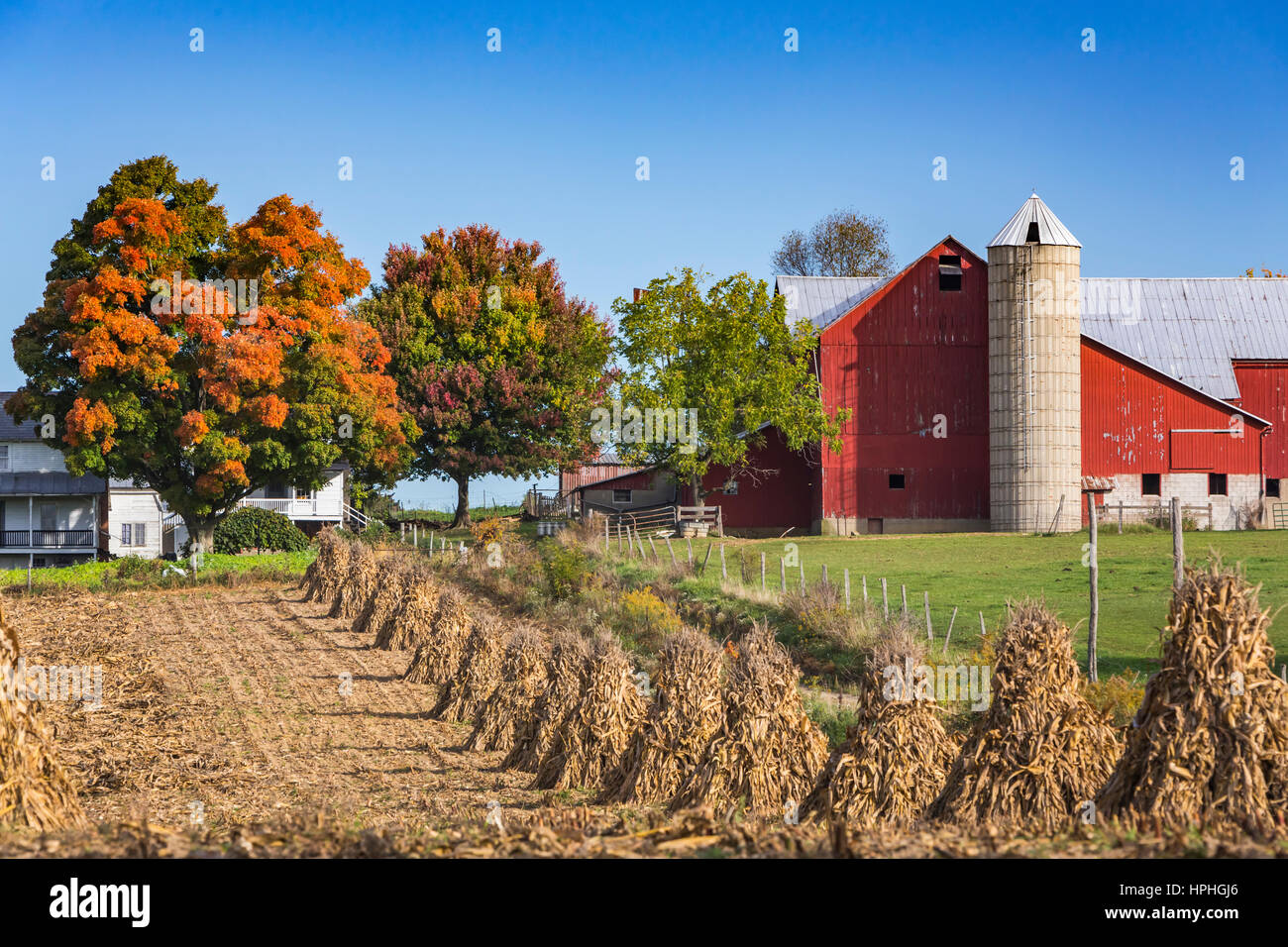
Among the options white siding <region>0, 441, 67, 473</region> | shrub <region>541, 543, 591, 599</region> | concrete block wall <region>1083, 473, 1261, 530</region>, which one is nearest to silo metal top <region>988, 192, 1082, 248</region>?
concrete block wall <region>1083, 473, 1261, 530</region>

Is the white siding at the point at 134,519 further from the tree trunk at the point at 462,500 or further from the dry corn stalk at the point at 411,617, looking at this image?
the dry corn stalk at the point at 411,617

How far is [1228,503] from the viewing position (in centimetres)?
4697

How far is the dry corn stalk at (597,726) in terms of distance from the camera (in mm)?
14406

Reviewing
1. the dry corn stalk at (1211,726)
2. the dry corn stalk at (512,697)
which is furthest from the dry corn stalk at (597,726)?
the dry corn stalk at (1211,726)

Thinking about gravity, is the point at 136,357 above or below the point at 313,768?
above

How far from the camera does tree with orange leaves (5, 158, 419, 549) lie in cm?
3828

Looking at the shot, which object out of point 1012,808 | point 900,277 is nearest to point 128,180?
point 900,277

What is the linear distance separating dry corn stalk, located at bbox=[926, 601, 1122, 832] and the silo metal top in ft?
127

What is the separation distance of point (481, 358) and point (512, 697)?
4046 centimetres

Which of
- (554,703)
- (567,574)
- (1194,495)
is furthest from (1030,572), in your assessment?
(554,703)

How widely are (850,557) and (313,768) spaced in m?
24.3
